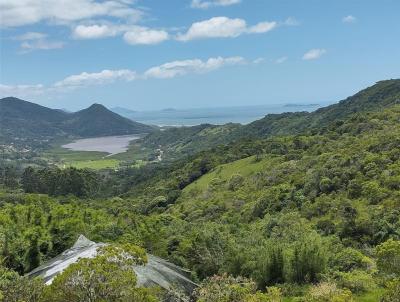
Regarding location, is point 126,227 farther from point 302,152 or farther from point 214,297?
point 302,152

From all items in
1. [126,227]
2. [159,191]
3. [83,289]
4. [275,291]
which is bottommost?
[159,191]

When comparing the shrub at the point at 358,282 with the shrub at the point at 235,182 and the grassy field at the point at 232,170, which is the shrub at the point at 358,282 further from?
the grassy field at the point at 232,170

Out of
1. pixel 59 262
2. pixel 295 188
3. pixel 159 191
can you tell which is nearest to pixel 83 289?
pixel 59 262

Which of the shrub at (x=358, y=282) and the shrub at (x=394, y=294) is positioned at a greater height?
the shrub at (x=394, y=294)

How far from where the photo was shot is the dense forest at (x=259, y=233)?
54.2 feet

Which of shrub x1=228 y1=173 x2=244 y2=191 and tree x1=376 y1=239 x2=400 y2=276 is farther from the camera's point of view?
shrub x1=228 y1=173 x2=244 y2=191

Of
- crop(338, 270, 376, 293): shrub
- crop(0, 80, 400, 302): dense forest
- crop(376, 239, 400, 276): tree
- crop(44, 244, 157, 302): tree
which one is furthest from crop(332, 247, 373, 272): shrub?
crop(44, 244, 157, 302): tree

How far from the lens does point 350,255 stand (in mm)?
34156

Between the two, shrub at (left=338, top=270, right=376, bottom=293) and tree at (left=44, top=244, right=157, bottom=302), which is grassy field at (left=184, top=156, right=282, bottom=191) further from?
tree at (left=44, top=244, right=157, bottom=302)

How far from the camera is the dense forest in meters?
16.5

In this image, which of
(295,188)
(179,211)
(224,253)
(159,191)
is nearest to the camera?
(224,253)

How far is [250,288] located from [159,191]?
87.5 m

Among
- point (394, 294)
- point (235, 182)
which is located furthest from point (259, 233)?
point (235, 182)

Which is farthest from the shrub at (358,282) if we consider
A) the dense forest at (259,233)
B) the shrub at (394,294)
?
the shrub at (394,294)
